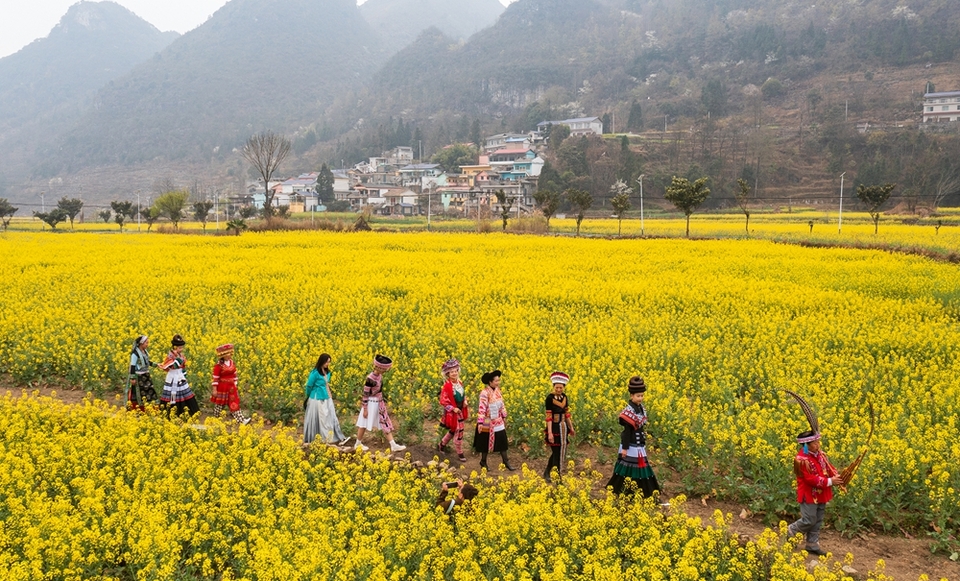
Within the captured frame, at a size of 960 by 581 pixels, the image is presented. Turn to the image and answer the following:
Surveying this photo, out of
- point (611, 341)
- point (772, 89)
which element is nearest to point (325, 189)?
point (611, 341)

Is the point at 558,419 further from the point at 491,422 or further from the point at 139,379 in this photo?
the point at 139,379

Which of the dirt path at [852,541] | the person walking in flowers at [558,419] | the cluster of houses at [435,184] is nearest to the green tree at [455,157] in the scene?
the cluster of houses at [435,184]

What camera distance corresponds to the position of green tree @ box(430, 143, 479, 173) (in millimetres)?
108250

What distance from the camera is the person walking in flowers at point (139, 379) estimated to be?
967 cm

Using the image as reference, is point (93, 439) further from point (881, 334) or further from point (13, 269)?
point (13, 269)

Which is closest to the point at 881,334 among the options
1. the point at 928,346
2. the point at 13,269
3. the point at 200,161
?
the point at 928,346

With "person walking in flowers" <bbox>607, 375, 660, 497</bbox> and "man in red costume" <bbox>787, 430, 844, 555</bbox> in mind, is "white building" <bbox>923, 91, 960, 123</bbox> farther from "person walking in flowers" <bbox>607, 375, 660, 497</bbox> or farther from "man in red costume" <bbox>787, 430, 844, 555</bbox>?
"person walking in flowers" <bbox>607, 375, 660, 497</bbox>

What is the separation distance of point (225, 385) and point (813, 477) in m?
7.57

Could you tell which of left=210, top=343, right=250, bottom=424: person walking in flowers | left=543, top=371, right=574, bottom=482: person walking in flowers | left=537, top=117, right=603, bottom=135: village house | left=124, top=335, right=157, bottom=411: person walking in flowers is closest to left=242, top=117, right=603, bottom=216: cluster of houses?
left=537, top=117, right=603, bottom=135: village house

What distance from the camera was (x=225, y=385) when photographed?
943 cm

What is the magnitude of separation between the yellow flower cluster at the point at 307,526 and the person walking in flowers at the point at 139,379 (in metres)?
1.95

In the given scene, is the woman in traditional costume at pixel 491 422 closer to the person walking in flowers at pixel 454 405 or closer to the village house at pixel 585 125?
the person walking in flowers at pixel 454 405

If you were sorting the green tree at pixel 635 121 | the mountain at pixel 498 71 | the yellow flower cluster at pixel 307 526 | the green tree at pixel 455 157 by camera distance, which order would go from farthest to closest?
the mountain at pixel 498 71, the green tree at pixel 635 121, the green tree at pixel 455 157, the yellow flower cluster at pixel 307 526

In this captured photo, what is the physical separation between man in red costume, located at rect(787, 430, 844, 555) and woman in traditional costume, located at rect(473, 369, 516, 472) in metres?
3.31
